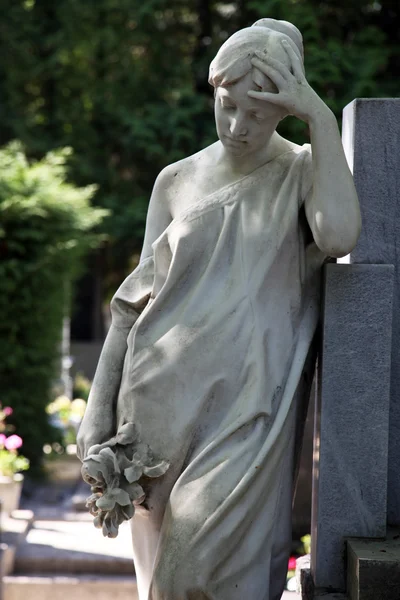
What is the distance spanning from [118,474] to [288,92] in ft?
4.28

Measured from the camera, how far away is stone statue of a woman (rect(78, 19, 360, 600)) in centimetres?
317

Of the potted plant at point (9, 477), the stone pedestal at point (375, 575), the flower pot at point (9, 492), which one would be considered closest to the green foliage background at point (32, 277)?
the potted plant at point (9, 477)

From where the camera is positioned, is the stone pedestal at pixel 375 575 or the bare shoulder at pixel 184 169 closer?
the stone pedestal at pixel 375 575

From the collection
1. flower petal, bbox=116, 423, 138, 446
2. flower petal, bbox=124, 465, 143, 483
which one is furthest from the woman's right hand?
flower petal, bbox=124, 465, 143, 483

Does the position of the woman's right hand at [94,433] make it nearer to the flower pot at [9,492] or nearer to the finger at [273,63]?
the finger at [273,63]

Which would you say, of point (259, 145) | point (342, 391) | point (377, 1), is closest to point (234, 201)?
point (259, 145)

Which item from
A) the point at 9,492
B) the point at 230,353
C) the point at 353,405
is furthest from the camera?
the point at 9,492

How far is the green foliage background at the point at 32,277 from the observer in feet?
37.3

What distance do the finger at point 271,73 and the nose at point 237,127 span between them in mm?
164

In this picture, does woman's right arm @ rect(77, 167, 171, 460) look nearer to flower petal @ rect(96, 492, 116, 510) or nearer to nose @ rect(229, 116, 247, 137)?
flower petal @ rect(96, 492, 116, 510)

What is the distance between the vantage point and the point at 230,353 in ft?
10.8

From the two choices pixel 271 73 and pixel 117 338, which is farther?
pixel 117 338

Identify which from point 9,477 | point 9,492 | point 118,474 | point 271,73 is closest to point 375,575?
point 118,474

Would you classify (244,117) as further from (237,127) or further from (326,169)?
(326,169)
